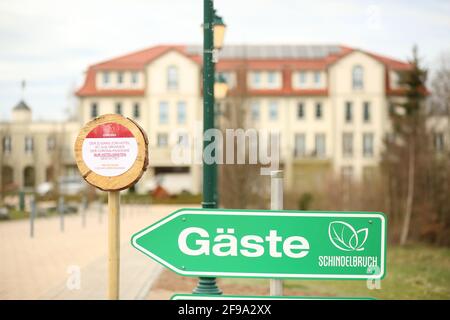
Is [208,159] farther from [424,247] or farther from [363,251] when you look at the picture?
[424,247]

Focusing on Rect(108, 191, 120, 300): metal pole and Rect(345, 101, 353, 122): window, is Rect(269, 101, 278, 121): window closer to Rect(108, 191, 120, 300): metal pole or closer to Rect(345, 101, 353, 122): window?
Rect(345, 101, 353, 122): window

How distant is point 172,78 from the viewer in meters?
50.5

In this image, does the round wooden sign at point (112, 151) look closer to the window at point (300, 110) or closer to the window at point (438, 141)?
the window at point (438, 141)

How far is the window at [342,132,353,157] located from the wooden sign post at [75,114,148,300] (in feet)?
154

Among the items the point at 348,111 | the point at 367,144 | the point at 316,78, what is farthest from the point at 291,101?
the point at 367,144

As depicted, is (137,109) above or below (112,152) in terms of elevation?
above

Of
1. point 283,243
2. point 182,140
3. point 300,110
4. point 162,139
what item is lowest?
point 283,243

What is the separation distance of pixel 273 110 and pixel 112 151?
49.0 m

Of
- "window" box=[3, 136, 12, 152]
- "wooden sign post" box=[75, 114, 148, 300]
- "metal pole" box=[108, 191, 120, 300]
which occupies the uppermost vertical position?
"window" box=[3, 136, 12, 152]

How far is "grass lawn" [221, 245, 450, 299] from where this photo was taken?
1243 centimetres

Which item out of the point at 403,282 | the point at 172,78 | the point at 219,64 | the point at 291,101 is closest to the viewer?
the point at 403,282

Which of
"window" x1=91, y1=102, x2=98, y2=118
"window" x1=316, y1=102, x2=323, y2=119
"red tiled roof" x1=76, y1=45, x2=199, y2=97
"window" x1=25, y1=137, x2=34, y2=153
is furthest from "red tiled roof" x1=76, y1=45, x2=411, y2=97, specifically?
"window" x1=25, y1=137, x2=34, y2=153

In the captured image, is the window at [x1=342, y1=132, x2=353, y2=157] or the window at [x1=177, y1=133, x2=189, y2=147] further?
the window at [x1=342, y1=132, x2=353, y2=157]

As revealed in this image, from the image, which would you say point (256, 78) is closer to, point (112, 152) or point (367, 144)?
point (367, 144)
